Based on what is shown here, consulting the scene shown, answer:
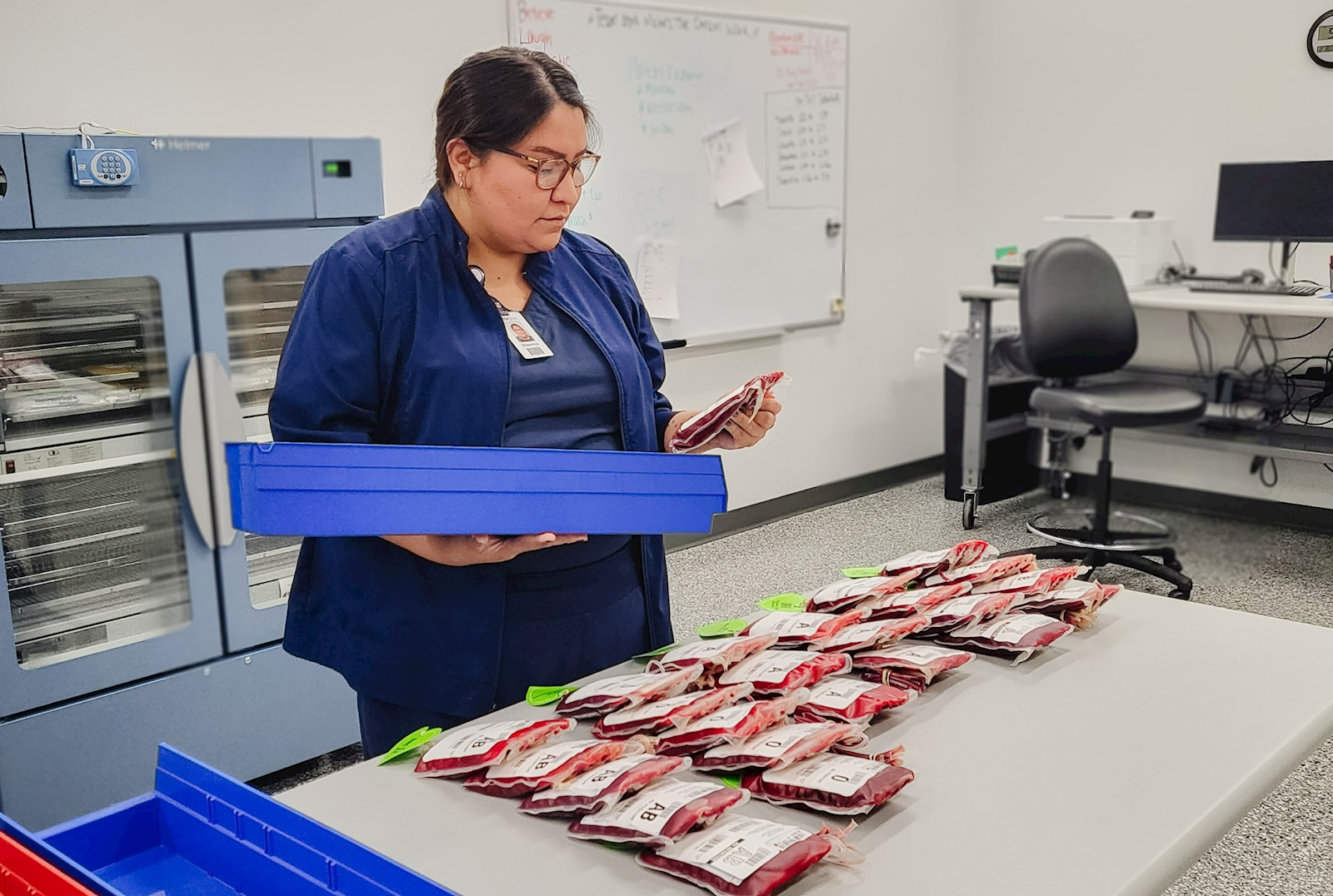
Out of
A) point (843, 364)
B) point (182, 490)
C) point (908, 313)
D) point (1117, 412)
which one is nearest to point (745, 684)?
point (182, 490)

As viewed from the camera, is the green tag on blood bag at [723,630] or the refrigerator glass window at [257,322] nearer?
the green tag on blood bag at [723,630]

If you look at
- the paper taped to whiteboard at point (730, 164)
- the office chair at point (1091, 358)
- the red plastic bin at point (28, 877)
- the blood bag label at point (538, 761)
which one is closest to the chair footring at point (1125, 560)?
the office chair at point (1091, 358)

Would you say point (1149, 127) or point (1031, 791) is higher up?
point (1149, 127)

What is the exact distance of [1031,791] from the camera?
113 cm

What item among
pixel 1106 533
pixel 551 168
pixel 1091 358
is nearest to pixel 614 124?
pixel 1091 358

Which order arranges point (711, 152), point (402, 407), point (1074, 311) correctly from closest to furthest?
point (402, 407) → point (1074, 311) → point (711, 152)

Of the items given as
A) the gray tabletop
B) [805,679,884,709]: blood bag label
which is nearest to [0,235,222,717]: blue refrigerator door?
the gray tabletop

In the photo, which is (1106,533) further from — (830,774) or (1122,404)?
(830,774)

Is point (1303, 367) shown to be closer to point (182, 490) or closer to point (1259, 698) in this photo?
point (1259, 698)

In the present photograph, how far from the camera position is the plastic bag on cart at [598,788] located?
1.07 m

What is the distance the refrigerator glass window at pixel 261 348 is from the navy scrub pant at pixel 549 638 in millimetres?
1209

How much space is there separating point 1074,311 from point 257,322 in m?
2.59

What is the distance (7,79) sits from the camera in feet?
8.34

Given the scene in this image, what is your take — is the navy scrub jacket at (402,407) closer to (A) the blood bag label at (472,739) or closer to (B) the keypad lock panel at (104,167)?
(A) the blood bag label at (472,739)
